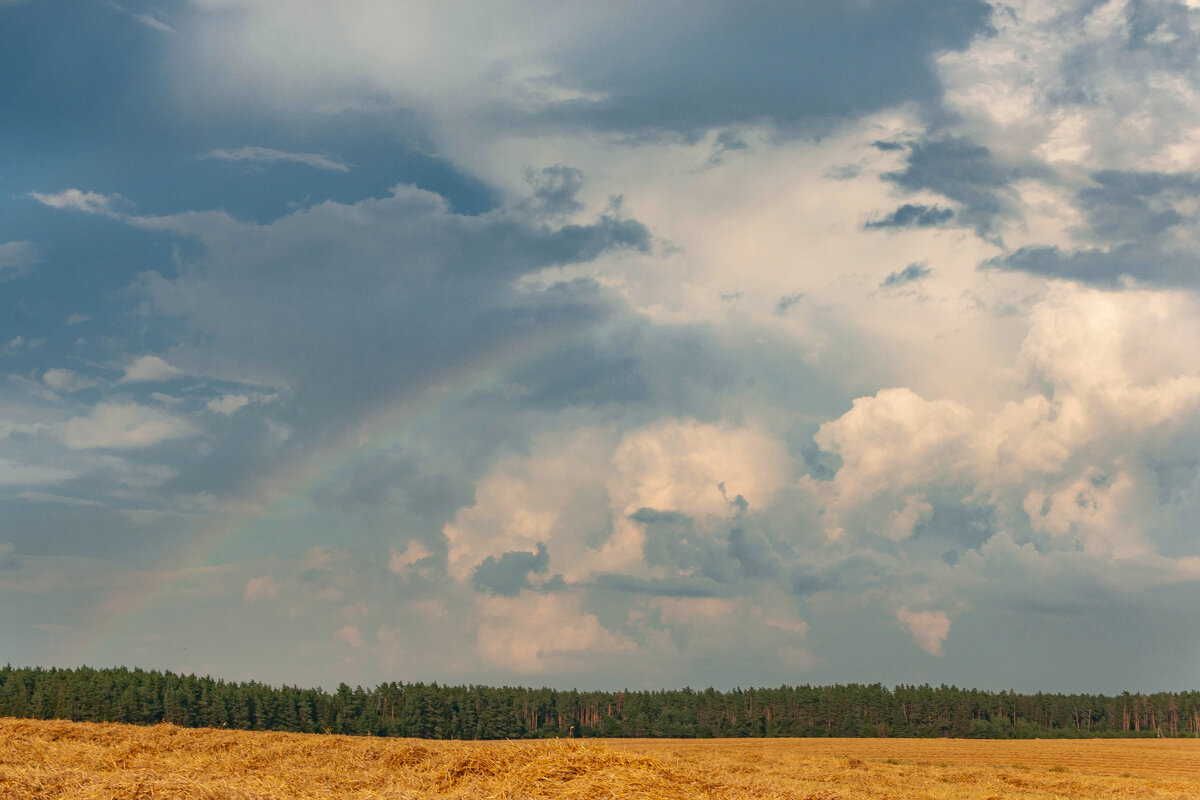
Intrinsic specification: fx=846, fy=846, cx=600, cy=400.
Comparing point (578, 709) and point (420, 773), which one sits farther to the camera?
point (578, 709)

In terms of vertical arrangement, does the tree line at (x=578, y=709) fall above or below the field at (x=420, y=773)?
below

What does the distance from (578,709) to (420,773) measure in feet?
536

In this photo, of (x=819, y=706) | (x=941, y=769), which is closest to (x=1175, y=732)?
(x=819, y=706)

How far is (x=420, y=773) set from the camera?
19.8m

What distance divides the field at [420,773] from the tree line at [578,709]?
75879mm

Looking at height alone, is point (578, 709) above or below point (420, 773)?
below

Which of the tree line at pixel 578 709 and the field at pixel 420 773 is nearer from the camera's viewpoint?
the field at pixel 420 773

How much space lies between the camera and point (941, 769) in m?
42.3

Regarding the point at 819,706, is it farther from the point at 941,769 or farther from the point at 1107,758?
the point at 941,769

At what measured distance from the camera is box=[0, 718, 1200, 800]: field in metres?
14.9

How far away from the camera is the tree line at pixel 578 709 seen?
11606 centimetres

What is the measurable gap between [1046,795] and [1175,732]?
6768 inches

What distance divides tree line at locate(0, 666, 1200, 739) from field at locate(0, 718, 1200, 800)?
75.9 m

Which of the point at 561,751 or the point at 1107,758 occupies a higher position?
the point at 561,751
